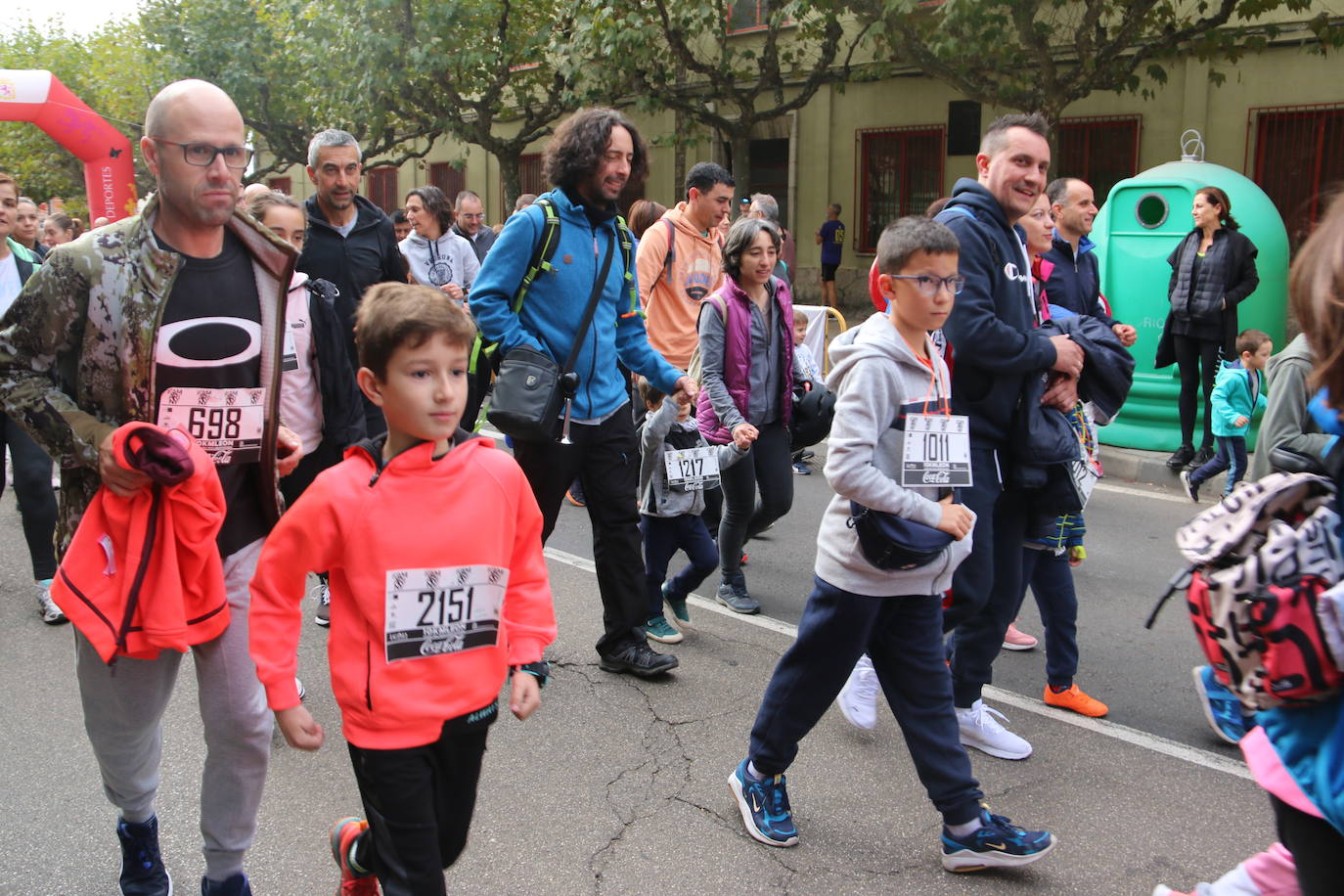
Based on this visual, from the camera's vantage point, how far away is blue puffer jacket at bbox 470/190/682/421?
4.21 metres

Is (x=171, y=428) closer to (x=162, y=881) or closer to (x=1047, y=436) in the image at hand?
(x=162, y=881)

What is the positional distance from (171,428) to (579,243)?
194 centimetres

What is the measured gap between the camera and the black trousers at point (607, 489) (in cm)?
436

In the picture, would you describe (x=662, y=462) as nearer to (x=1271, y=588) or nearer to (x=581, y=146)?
(x=581, y=146)

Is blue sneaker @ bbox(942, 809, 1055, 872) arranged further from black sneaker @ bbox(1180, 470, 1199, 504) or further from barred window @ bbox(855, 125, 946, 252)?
barred window @ bbox(855, 125, 946, 252)

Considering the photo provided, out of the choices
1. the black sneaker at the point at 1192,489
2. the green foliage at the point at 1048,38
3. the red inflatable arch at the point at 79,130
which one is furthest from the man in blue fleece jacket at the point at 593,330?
the red inflatable arch at the point at 79,130

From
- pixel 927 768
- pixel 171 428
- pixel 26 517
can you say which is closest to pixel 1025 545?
pixel 927 768

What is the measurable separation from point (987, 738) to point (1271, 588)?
2268 mm

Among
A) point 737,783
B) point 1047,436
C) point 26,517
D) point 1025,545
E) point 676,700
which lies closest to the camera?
point 737,783

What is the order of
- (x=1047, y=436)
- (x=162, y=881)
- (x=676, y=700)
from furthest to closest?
1. (x=676, y=700)
2. (x=1047, y=436)
3. (x=162, y=881)

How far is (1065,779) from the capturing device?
149 inches

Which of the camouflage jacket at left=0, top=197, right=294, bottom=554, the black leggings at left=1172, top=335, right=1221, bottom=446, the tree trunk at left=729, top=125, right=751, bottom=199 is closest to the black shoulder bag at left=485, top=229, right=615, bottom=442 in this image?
the camouflage jacket at left=0, top=197, right=294, bottom=554

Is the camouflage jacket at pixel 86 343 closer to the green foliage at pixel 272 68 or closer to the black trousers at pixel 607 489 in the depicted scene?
the black trousers at pixel 607 489

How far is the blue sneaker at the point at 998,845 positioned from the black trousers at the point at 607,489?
5.79ft
